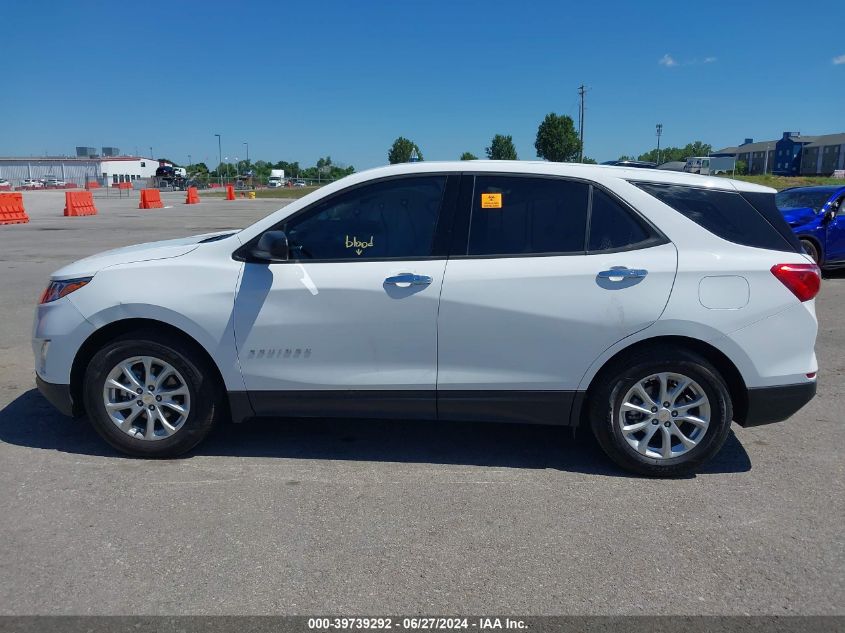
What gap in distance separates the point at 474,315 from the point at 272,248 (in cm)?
123

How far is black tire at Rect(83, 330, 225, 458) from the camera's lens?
4.23m

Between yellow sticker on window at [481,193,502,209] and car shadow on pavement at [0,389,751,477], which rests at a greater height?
yellow sticker on window at [481,193,502,209]

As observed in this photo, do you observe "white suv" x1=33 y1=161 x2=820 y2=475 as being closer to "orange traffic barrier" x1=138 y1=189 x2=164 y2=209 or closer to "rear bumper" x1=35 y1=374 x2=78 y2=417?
"rear bumper" x1=35 y1=374 x2=78 y2=417

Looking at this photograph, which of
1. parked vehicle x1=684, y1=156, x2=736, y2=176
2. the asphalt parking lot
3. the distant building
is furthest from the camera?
the distant building

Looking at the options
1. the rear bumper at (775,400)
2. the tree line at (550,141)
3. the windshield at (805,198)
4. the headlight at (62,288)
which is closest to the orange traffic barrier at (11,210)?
the headlight at (62,288)

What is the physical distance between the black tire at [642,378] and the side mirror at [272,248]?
1993 mm

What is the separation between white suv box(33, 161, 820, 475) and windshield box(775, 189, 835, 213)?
28.8 feet

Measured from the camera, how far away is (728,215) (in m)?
4.14

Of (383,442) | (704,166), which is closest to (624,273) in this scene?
(383,442)

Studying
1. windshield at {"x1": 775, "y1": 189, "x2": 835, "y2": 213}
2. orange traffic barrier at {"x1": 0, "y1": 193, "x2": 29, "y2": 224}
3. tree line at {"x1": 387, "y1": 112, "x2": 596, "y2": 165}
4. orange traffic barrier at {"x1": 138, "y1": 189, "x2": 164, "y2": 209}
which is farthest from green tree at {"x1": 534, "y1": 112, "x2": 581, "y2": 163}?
windshield at {"x1": 775, "y1": 189, "x2": 835, "y2": 213}

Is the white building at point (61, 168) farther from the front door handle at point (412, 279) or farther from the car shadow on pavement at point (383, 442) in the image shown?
the front door handle at point (412, 279)

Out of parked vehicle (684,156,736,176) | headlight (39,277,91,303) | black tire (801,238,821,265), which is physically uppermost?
parked vehicle (684,156,736,176)

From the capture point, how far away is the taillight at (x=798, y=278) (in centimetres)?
398

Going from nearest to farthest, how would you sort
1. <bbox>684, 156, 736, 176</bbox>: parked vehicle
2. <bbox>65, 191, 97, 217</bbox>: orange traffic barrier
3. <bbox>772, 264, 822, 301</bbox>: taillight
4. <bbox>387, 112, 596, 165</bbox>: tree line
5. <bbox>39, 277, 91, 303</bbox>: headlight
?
1. <bbox>772, 264, 822, 301</bbox>: taillight
2. <bbox>39, 277, 91, 303</bbox>: headlight
3. <bbox>684, 156, 736, 176</bbox>: parked vehicle
4. <bbox>65, 191, 97, 217</bbox>: orange traffic barrier
5. <bbox>387, 112, 596, 165</bbox>: tree line
